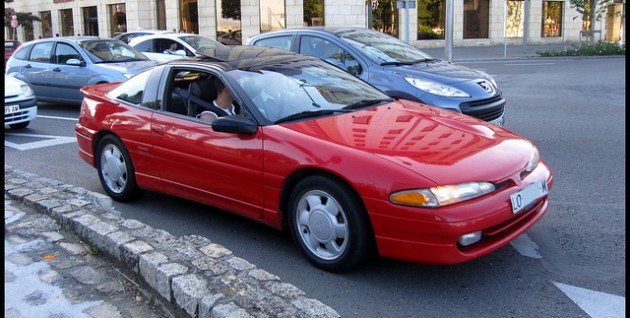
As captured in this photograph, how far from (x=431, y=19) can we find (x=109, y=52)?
80.0 ft

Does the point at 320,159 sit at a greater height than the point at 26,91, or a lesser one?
lesser

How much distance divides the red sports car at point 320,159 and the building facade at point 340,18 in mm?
25054

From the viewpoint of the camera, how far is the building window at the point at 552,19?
36.2 metres

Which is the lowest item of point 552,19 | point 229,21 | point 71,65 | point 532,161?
point 532,161

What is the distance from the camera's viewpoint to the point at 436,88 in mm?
7098

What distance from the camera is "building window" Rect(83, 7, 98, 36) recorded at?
122ft

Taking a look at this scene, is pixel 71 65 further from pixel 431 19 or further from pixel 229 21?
pixel 431 19

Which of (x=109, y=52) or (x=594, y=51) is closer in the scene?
(x=109, y=52)

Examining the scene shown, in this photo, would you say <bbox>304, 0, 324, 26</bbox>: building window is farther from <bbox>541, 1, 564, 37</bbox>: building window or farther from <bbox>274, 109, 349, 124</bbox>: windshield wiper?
<bbox>274, 109, 349, 124</bbox>: windshield wiper

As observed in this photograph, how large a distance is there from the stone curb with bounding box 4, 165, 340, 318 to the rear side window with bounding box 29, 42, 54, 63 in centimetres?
875

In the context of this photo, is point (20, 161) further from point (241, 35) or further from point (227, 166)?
point (241, 35)

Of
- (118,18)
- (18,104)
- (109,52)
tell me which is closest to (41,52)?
(109,52)

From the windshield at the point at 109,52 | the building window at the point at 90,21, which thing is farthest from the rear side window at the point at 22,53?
the building window at the point at 90,21

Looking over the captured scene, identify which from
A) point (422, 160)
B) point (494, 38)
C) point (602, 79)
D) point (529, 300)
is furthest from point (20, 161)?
point (494, 38)
